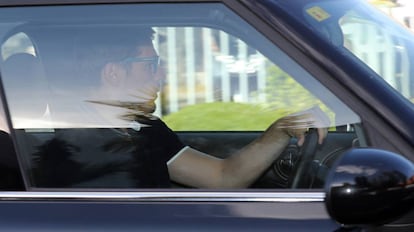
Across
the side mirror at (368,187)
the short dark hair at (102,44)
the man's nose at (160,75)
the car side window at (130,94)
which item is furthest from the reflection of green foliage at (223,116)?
the side mirror at (368,187)

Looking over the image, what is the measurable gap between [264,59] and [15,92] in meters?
0.72

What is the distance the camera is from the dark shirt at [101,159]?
2078 millimetres

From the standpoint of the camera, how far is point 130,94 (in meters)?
2.17

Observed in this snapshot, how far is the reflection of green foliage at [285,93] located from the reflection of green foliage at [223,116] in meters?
0.04

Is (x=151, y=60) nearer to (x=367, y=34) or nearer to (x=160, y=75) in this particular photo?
(x=160, y=75)

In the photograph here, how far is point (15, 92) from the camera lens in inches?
84.0

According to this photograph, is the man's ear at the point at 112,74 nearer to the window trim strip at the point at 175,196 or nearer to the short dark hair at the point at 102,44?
the short dark hair at the point at 102,44

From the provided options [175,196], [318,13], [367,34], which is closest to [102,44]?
[175,196]

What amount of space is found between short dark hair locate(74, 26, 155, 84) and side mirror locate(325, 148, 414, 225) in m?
0.71

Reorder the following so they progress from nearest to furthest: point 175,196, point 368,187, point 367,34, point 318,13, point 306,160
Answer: point 368,187
point 175,196
point 318,13
point 306,160
point 367,34

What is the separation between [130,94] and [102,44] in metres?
0.17

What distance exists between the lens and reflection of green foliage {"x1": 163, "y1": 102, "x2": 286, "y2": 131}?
2133 mm

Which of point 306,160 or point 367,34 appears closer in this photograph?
point 306,160

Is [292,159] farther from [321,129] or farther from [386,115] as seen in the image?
[386,115]
